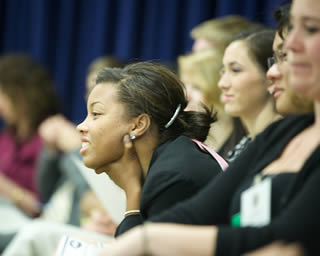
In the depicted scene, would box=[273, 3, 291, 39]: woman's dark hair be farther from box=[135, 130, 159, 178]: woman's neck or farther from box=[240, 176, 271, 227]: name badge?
box=[240, 176, 271, 227]: name badge

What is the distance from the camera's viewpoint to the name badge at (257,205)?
43.9 inches

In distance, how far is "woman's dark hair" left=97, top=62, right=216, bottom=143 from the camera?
5.85ft

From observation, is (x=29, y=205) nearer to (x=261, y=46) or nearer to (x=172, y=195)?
(x=261, y=46)

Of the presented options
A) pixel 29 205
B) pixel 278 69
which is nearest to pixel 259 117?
pixel 278 69

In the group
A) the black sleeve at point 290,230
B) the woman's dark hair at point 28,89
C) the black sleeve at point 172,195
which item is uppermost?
the black sleeve at point 290,230

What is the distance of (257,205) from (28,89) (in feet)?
10.5

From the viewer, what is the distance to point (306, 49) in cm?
112

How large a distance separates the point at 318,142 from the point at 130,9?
11.9 ft

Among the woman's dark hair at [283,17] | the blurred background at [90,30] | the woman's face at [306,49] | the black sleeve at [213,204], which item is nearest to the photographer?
the woman's face at [306,49]

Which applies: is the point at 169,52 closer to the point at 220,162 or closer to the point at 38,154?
the point at 38,154

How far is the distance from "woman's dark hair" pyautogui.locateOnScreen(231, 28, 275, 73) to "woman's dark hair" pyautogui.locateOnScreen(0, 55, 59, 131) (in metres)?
2.07

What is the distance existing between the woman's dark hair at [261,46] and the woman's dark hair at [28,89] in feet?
6.80

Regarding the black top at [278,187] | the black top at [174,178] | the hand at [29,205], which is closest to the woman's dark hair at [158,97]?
the black top at [174,178]

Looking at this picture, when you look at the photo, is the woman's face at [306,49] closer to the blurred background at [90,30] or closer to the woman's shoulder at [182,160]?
the woman's shoulder at [182,160]
